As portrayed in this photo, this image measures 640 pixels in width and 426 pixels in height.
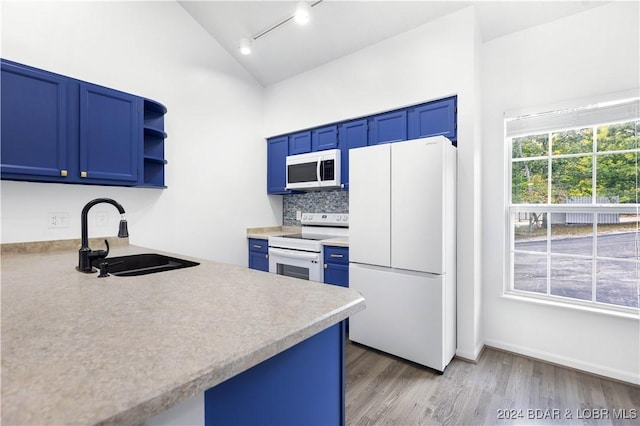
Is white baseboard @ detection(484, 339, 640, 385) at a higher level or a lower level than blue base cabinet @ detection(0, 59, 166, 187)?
lower

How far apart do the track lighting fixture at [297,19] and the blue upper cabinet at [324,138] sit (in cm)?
111

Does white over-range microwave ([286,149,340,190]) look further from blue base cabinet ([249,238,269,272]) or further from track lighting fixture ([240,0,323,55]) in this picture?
track lighting fixture ([240,0,323,55])

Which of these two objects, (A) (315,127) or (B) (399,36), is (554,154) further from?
(A) (315,127)

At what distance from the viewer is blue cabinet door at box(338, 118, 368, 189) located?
317 cm

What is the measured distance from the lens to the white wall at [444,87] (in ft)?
8.16

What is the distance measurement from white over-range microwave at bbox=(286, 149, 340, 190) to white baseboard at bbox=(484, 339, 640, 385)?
2173mm

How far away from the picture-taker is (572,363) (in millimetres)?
2352

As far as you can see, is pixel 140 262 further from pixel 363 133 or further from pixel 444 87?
pixel 444 87

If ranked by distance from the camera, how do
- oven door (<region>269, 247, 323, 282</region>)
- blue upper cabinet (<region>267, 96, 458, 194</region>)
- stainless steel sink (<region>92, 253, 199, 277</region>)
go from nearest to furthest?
stainless steel sink (<region>92, 253, 199, 277</region>), blue upper cabinet (<region>267, 96, 458, 194</region>), oven door (<region>269, 247, 323, 282</region>)

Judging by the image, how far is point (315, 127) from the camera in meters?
3.58

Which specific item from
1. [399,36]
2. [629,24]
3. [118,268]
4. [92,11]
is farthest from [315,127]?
[629,24]

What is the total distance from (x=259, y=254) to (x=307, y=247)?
0.87 m

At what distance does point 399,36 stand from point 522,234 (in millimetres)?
2187

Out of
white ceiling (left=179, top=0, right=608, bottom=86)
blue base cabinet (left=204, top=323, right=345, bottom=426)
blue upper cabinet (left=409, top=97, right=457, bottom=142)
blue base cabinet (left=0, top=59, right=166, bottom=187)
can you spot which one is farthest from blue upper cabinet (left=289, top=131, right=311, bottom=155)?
blue base cabinet (left=204, top=323, right=345, bottom=426)
